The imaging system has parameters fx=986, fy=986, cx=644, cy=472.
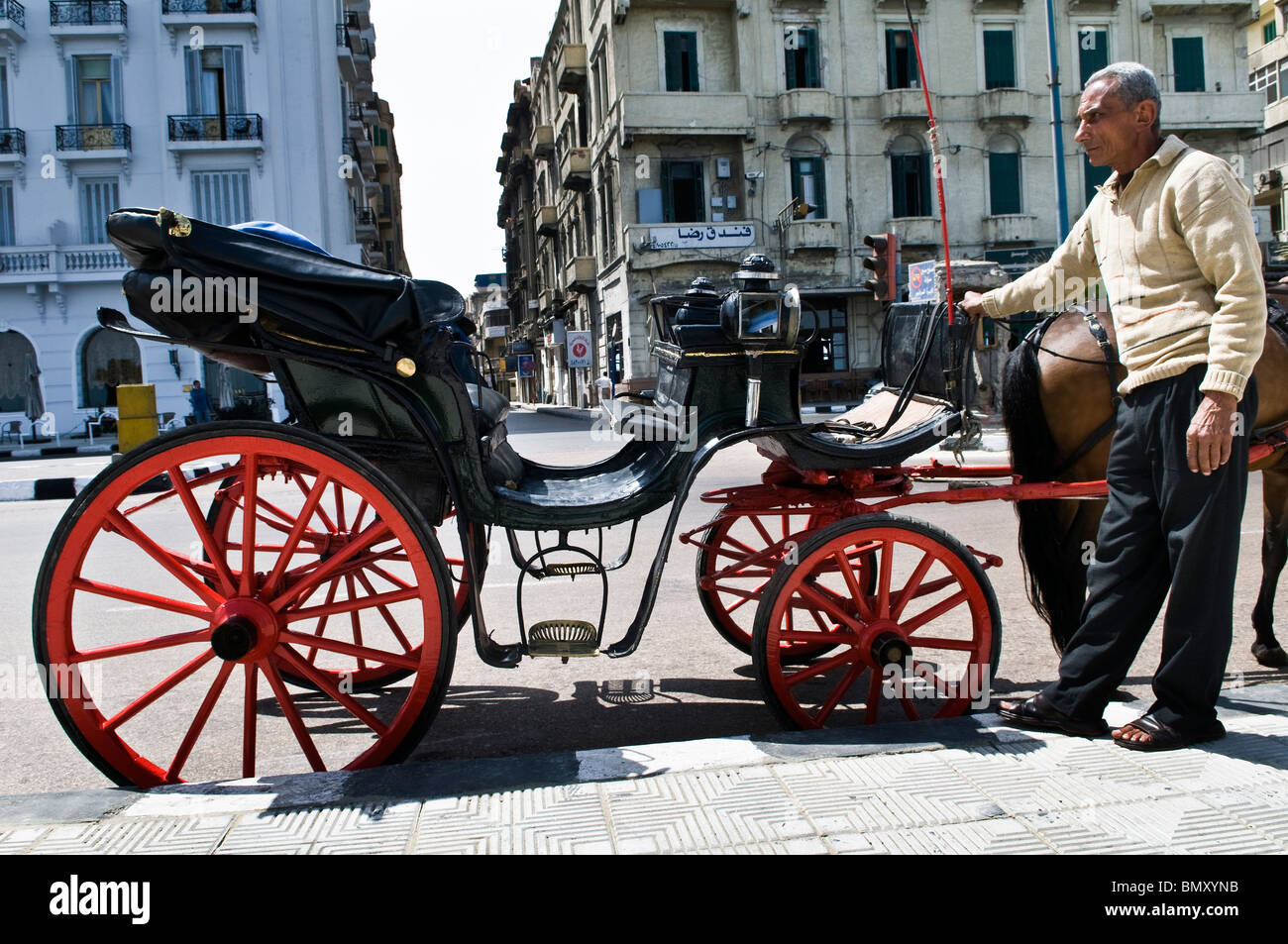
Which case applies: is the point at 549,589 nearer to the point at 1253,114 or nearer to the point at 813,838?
→ the point at 813,838

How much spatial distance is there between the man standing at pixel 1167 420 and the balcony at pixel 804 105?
25784 mm

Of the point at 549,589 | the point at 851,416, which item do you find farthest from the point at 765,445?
the point at 549,589

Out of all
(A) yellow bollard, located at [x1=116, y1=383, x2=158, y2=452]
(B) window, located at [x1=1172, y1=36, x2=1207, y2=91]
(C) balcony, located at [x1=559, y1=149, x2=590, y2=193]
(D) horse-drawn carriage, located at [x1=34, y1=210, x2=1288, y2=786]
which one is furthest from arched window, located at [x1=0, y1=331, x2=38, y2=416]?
(B) window, located at [x1=1172, y1=36, x2=1207, y2=91]

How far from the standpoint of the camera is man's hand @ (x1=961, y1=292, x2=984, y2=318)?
142 inches

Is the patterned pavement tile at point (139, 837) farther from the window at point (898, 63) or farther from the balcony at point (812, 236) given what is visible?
the window at point (898, 63)

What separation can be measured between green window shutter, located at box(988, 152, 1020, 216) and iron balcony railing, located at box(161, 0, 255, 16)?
822 inches

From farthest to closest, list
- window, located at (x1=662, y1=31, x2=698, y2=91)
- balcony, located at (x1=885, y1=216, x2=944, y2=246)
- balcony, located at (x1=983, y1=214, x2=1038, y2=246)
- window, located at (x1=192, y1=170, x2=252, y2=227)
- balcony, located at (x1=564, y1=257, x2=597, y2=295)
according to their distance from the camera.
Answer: balcony, located at (x1=564, y1=257, x2=597, y2=295), balcony, located at (x1=983, y1=214, x2=1038, y2=246), balcony, located at (x1=885, y1=216, x2=944, y2=246), window, located at (x1=662, y1=31, x2=698, y2=91), window, located at (x1=192, y1=170, x2=252, y2=227)

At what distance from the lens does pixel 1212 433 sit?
2.62 metres

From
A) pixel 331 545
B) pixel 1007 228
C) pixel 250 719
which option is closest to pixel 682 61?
pixel 1007 228

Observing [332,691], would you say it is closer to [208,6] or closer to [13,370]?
[13,370]

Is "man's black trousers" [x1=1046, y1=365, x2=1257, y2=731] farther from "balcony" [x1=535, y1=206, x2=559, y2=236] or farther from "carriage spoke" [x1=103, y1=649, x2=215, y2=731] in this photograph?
"balcony" [x1=535, y1=206, x2=559, y2=236]

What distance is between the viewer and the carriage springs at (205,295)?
2.88 m

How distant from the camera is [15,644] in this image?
16.2ft

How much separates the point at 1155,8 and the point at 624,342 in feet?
59.9
